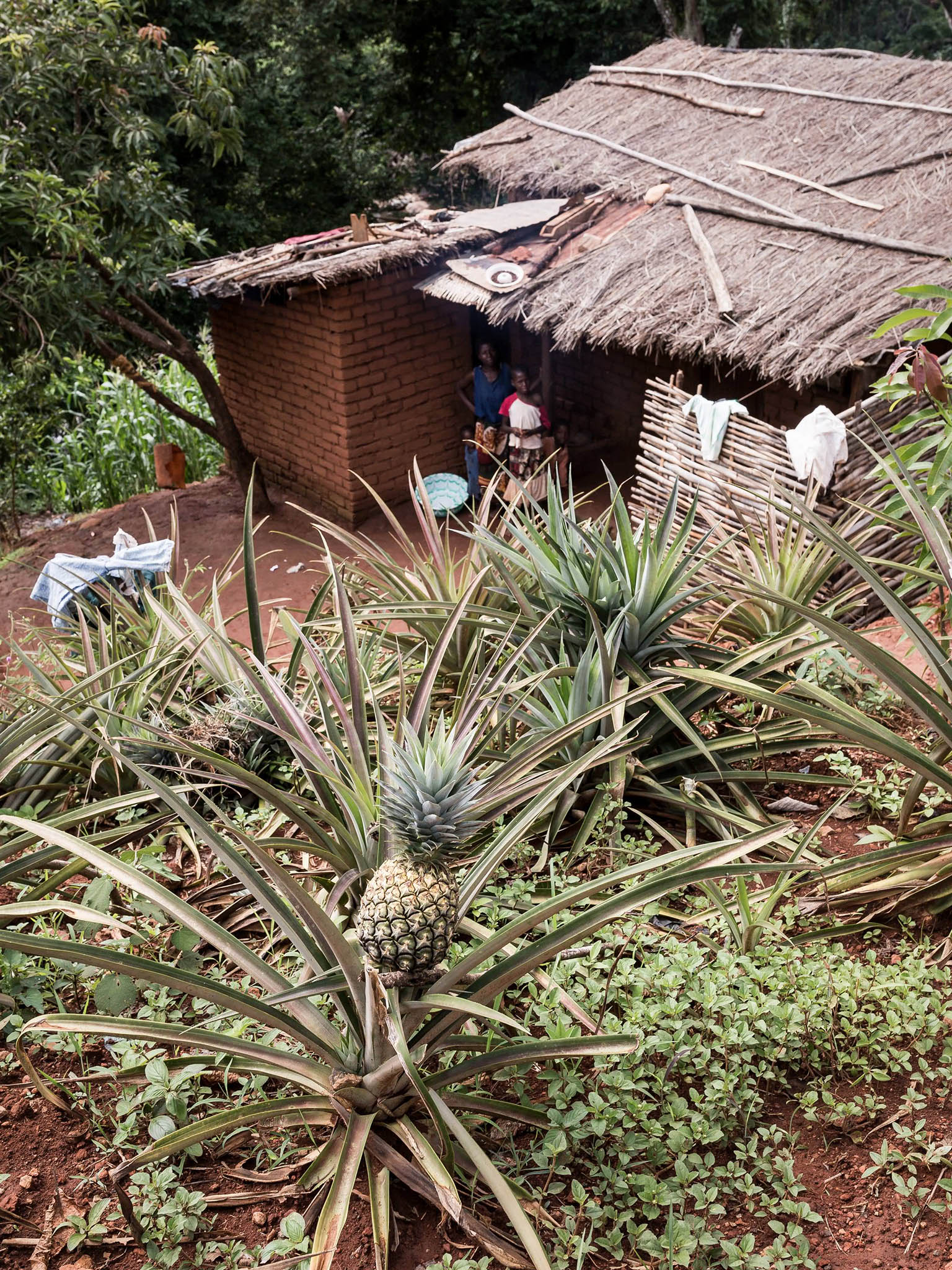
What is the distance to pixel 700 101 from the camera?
9.24m

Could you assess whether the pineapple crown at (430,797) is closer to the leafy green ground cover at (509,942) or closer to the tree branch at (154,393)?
the leafy green ground cover at (509,942)

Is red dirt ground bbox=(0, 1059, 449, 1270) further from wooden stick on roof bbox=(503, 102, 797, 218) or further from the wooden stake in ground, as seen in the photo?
wooden stick on roof bbox=(503, 102, 797, 218)

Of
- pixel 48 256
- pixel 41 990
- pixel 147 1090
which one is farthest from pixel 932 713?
pixel 48 256

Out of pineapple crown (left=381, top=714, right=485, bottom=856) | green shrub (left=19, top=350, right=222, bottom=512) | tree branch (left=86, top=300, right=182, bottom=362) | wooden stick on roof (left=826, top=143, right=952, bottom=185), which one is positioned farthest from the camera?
green shrub (left=19, top=350, right=222, bottom=512)

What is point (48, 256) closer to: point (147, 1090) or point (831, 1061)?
point (147, 1090)

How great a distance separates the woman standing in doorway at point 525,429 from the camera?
820 centimetres

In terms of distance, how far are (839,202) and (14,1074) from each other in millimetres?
7236

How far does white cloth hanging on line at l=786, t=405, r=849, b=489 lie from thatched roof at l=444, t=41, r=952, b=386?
53cm

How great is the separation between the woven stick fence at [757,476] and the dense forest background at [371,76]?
878 cm

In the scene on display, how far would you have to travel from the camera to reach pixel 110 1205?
2.03 metres

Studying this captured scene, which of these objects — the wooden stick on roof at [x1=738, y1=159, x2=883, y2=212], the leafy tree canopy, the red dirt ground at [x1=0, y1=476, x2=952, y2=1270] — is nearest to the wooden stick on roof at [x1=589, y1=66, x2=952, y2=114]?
the wooden stick on roof at [x1=738, y1=159, x2=883, y2=212]

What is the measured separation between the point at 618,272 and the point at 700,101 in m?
2.81

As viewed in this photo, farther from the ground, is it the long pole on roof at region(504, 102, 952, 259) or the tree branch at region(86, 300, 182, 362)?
the long pole on roof at region(504, 102, 952, 259)

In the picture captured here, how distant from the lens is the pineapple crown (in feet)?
5.76
